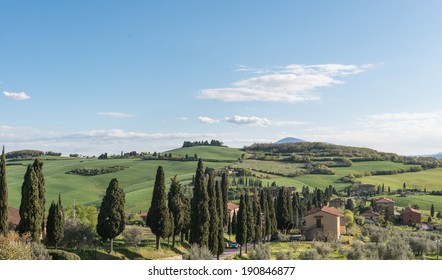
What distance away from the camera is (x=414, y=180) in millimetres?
147750

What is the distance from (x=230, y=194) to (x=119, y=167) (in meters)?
51.1

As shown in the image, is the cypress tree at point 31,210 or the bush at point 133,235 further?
the bush at point 133,235

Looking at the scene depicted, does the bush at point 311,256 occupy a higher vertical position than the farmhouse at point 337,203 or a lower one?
higher

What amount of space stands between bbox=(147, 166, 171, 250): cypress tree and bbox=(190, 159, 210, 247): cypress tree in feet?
11.8

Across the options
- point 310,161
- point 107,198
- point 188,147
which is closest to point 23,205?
point 107,198

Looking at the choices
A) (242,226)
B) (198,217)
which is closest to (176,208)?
(242,226)

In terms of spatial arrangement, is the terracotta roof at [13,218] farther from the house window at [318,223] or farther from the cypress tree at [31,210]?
the house window at [318,223]

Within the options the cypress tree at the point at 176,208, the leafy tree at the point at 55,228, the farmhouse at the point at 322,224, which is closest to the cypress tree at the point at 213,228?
the cypress tree at the point at 176,208

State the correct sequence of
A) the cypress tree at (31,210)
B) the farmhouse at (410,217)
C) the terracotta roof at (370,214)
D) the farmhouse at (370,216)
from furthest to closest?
1. the terracotta roof at (370,214)
2. the farmhouse at (370,216)
3. the farmhouse at (410,217)
4. the cypress tree at (31,210)

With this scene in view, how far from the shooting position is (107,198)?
42.4 m

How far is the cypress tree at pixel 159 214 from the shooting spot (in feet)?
149

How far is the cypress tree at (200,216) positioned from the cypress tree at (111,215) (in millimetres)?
6974

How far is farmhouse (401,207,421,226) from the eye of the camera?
99.1 meters

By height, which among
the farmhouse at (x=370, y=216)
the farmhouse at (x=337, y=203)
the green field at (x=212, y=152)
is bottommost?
the farmhouse at (x=370, y=216)
